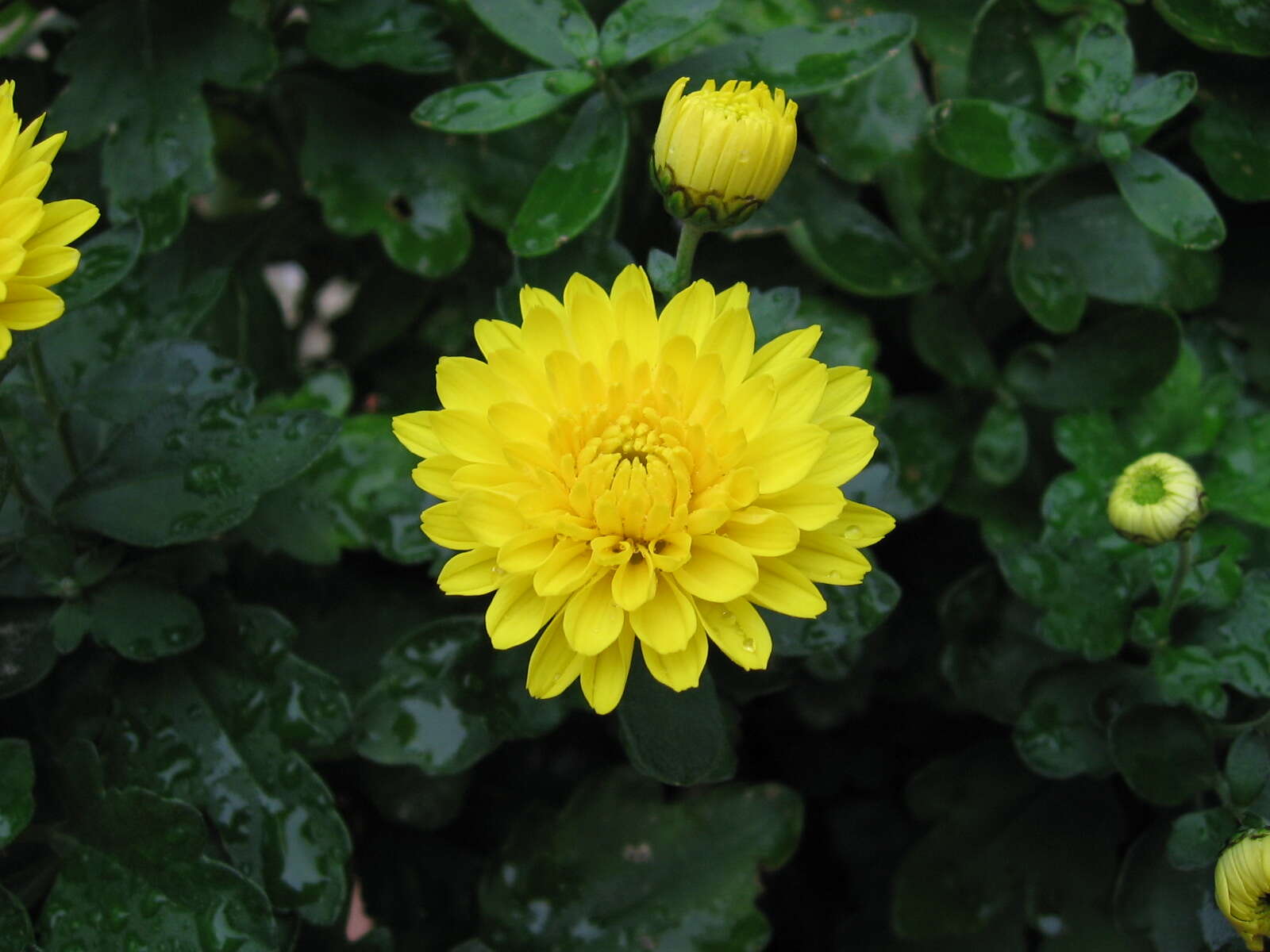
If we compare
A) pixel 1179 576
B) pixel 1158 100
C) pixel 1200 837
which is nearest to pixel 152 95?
pixel 1158 100

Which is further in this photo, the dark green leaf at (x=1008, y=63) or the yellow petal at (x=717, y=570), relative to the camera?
the dark green leaf at (x=1008, y=63)

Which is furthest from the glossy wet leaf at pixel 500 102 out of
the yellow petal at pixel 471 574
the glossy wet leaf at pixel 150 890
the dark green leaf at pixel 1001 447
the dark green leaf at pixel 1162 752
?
the dark green leaf at pixel 1162 752

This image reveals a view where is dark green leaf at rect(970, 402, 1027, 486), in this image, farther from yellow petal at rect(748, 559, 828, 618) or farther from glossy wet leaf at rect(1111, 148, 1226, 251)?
yellow petal at rect(748, 559, 828, 618)

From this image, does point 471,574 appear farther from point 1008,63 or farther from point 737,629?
point 1008,63

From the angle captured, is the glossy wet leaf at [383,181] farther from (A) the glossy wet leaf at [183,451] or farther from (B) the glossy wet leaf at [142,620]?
(B) the glossy wet leaf at [142,620]

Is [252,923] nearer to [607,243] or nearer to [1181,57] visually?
[607,243]

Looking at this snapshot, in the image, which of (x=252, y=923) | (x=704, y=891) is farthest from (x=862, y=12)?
(x=252, y=923)

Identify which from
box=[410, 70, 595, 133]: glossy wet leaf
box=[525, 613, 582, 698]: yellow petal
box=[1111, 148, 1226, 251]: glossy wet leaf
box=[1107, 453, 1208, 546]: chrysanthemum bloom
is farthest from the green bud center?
box=[410, 70, 595, 133]: glossy wet leaf
